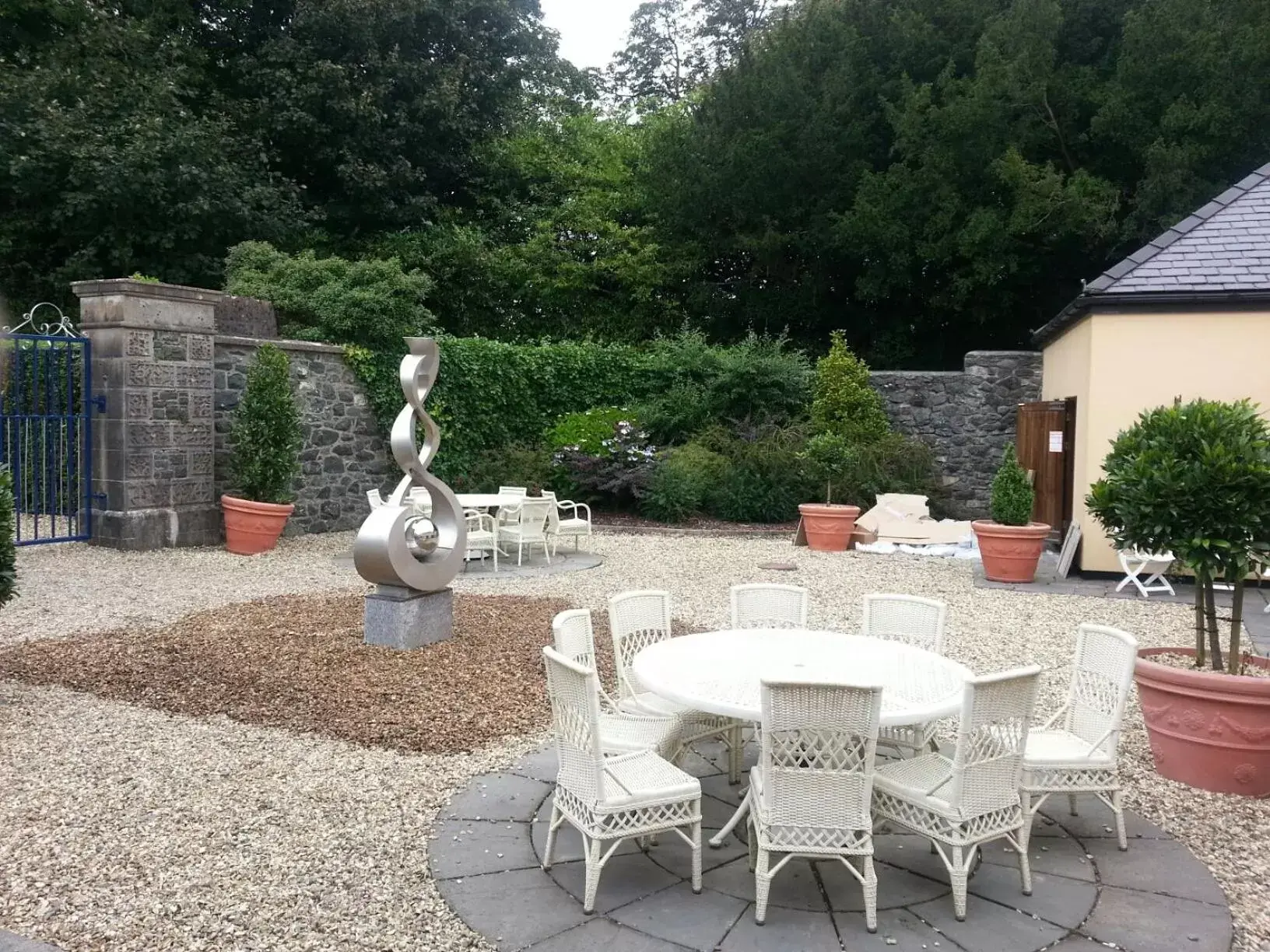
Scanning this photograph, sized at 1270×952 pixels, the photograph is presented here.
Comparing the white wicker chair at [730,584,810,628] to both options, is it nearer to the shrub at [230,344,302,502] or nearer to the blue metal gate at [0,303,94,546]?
the shrub at [230,344,302,502]

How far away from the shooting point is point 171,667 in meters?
5.61

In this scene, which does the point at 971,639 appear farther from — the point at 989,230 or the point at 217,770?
the point at 989,230

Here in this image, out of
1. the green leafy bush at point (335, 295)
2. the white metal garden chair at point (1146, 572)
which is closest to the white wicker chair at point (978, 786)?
the white metal garden chair at point (1146, 572)

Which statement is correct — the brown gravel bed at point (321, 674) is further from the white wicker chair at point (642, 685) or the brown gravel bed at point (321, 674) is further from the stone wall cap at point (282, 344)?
the stone wall cap at point (282, 344)

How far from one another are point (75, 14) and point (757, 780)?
741 inches

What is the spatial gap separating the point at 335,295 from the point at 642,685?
33.5 feet

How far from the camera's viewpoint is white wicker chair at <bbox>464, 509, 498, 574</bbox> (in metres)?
9.43

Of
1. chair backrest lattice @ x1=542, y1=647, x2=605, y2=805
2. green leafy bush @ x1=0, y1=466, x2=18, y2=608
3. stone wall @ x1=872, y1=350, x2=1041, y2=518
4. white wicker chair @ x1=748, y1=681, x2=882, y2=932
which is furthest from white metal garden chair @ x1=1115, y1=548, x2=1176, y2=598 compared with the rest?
green leafy bush @ x1=0, y1=466, x2=18, y2=608

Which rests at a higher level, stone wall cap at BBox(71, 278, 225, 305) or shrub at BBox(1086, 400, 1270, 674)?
stone wall cap at BBox(71, 278, 225, 305)

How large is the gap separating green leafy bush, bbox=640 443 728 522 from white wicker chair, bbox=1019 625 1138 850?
31.3 feet

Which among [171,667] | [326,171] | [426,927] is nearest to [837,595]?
[171,667]

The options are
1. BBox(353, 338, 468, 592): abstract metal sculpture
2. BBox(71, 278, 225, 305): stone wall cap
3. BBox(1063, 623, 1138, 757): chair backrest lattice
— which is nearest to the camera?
BBox(1063, 623, 1138, 757): chair backrest lattice

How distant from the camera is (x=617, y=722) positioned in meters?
3.77

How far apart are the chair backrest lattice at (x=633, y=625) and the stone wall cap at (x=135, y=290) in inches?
288
